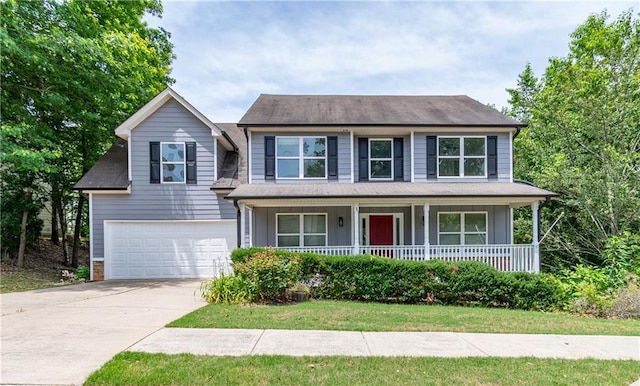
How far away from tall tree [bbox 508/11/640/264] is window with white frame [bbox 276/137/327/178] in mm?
8414

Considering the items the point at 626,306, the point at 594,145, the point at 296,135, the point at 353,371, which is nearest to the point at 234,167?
the point at 296,135

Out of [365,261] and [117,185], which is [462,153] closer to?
[365,261]

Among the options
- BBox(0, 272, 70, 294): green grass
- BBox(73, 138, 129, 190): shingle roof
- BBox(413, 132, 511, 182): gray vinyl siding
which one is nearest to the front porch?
BBox(413, 132, 511, 182): gray vinyl siding

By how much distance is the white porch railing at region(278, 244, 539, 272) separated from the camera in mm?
10828

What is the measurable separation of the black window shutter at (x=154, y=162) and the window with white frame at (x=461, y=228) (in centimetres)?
1055

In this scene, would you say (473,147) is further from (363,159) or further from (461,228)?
(363,159)

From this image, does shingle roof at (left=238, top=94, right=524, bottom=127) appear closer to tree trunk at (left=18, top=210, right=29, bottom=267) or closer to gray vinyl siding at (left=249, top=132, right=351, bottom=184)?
gray vinyl siding at (left=249, top=132, right=351, bottom=184)

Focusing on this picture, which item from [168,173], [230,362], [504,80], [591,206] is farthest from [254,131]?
[504,80]

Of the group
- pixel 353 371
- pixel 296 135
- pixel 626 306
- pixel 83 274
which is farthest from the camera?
pixel 296 135

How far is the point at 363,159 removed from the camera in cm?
1260

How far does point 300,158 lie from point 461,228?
656 centimetres

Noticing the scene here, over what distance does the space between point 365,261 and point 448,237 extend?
17.7ft

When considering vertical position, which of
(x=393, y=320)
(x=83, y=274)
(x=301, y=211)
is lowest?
(x=83, y=274)

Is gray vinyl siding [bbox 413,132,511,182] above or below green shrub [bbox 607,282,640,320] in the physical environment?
above
